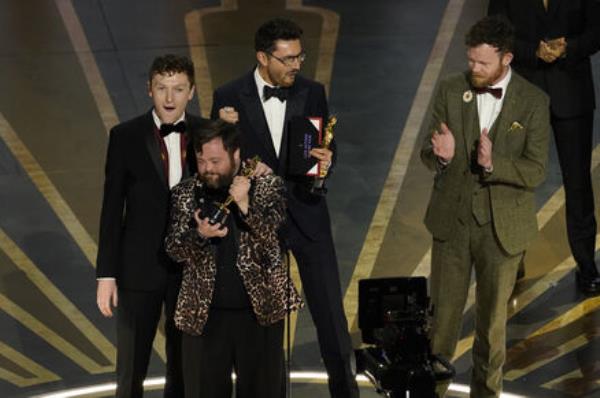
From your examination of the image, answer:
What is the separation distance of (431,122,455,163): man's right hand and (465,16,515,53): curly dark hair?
0.47 m

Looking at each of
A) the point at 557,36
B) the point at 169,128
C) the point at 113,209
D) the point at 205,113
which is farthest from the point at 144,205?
the point at 205,113

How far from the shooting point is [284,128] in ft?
23.5

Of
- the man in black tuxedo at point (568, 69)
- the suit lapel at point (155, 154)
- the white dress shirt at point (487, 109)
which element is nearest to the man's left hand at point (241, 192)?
the suit lapel at point (155, 154)

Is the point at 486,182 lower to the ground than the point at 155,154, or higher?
lower

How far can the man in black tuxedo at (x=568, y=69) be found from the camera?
8.62 meters

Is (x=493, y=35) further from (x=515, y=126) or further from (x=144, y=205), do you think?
(x=144, y=205)

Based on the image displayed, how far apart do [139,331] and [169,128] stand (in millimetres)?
1027

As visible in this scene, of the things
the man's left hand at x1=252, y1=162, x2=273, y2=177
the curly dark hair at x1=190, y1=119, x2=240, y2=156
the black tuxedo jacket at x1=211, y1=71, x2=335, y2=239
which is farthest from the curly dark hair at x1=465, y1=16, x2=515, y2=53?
the curly dark hair at x1=190, y1=119, x2=240, y2=156

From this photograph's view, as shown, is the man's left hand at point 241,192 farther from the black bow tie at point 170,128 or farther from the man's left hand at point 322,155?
the man's left hand at point 322,155

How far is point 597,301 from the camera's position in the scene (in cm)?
897

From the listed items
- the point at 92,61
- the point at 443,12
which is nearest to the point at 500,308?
the point at 92,61

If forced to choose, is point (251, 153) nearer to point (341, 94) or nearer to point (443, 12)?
point (341, 94)

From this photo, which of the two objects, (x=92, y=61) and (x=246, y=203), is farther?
(x=92, y=61)

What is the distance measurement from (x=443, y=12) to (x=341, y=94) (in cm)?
308
